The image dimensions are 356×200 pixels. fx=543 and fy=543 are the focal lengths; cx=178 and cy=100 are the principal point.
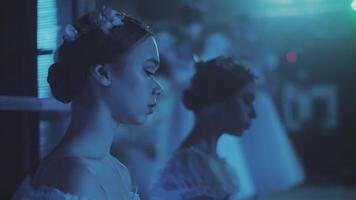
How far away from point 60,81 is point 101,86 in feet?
0.31

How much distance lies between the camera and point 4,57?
1500mm

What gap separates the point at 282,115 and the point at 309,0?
4.46 feet

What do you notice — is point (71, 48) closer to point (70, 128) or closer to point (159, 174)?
point (70, 128)

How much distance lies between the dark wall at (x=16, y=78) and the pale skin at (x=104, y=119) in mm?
442

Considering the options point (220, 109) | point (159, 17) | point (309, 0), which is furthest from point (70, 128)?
point (309, 0)

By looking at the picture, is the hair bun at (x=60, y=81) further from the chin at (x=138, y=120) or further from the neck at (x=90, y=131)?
the chin at (x=138, y=120)

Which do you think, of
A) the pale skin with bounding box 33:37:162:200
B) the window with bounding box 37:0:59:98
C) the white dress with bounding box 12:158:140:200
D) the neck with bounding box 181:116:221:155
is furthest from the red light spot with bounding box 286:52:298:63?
the white dress with bounding box 12:158:140:200

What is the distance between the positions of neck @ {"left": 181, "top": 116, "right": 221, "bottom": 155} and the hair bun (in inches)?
24.5

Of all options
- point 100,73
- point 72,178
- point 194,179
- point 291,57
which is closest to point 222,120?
point 194,179

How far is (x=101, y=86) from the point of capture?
1.13 metres

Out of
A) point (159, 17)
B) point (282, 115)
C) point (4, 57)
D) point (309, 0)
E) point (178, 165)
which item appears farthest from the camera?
point (282, 115)

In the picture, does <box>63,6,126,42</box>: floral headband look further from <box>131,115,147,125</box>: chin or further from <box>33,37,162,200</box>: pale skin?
<box>131,115,147,125</box>: chin

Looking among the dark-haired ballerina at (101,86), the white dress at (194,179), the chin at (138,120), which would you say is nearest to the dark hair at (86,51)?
the dark-haired ballerina at (101,86)

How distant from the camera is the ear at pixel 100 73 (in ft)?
3.68
